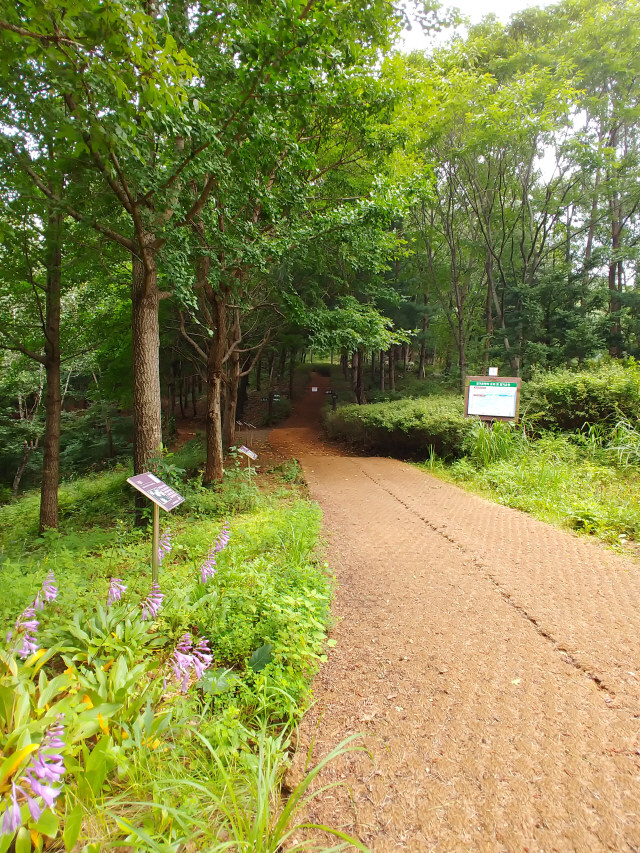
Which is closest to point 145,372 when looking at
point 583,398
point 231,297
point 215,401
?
point 215,401

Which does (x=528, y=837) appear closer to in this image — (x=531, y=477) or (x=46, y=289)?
(x=531, y=477)

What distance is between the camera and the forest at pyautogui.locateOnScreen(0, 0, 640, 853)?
1767mm

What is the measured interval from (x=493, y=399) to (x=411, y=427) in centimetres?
267

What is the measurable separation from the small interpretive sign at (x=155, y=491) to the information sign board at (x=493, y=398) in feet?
21.1

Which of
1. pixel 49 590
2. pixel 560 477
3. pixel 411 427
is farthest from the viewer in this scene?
pixel 411 427

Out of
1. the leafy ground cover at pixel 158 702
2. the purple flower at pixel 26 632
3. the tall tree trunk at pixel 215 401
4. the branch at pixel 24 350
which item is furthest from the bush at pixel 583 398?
the branch at pixel 24 350

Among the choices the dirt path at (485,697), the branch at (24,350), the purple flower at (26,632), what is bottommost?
the dirt path at (485,697)

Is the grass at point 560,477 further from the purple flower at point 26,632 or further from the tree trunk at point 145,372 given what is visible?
the tree trunk at point 145,372

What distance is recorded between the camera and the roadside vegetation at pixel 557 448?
491 centimetres

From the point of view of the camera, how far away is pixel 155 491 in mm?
2957

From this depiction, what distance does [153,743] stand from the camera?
1698mm

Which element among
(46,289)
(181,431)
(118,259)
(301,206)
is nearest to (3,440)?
(181,431)

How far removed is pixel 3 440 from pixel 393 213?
1726 centimetres

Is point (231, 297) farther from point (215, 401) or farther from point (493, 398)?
point (493, 398)
